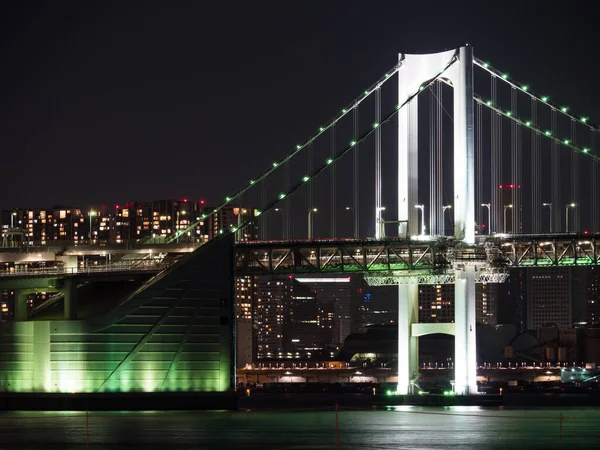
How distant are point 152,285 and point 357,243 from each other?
13.8 metres

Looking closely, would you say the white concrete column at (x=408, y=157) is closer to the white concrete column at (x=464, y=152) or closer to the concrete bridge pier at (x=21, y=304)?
the white concrete column at (x=464, y=152)

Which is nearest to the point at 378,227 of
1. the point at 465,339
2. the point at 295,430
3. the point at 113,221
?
the point at 465,339

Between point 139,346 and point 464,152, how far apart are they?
22.1m

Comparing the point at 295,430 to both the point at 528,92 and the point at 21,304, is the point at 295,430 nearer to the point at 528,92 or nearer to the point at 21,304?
the point at 21,304

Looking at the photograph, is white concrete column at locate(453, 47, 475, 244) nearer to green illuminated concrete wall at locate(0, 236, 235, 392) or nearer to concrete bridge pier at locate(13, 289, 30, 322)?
green illuminated concrete wall at locate(0, 236, 235, 392)

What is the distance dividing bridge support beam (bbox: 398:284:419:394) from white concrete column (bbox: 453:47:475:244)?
241 inches

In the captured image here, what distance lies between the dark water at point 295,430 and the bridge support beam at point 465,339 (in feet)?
27.8

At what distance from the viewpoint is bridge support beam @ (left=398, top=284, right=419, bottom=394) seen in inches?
3378

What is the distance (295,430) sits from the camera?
186ft

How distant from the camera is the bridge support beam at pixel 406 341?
85812 mm

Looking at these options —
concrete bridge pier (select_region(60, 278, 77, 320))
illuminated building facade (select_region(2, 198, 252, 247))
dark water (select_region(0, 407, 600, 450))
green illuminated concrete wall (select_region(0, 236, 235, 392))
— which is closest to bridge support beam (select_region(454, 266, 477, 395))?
dark water (select_region(0, 407, 600, 450))

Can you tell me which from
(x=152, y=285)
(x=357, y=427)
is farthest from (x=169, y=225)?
(x=357, y=427)

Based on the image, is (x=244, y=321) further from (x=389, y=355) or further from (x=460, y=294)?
(x=460, y=294)

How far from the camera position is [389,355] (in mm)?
182125
